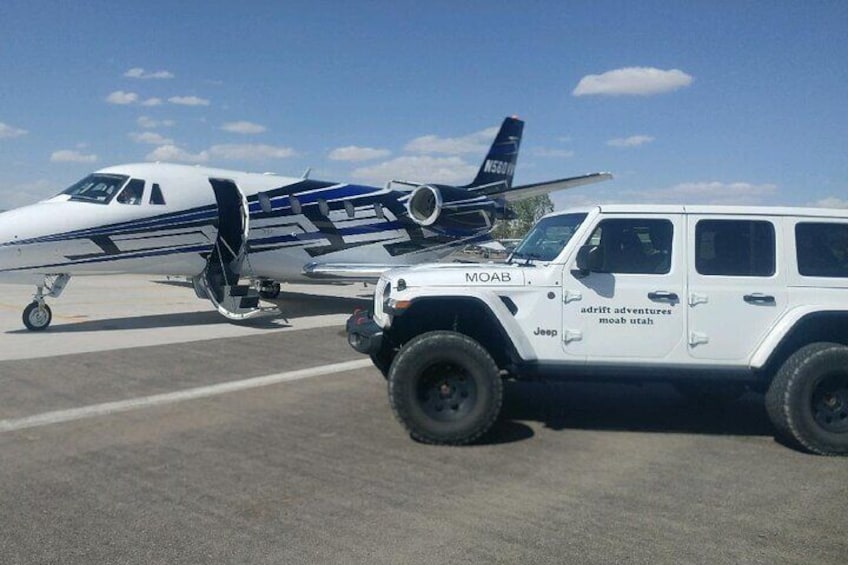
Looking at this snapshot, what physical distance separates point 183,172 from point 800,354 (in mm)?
11344

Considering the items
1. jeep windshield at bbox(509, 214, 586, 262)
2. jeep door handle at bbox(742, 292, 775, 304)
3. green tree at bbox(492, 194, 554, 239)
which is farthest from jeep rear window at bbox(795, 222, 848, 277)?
green tree at bbox(492, 194, 554, 239)

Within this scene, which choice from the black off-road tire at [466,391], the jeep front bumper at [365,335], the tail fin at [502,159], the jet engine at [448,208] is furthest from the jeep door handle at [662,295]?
the tail fin at [502,159]

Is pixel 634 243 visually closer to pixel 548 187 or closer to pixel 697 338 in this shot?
pixel 697 338

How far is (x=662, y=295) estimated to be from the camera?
5812 millimetres

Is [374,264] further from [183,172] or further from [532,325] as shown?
[532,325]

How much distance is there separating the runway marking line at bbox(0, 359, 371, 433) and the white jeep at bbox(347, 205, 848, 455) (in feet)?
8.37

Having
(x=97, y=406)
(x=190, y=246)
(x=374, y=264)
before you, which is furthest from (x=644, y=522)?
(x=374, y=264)

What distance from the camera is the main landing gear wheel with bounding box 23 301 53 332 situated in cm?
1184

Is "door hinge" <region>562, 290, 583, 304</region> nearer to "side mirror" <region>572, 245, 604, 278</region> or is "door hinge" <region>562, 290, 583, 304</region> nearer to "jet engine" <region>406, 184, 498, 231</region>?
"side mirror" <region>572, 245, 604, 278</region>

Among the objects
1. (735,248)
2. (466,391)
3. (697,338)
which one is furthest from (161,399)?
(735,248)

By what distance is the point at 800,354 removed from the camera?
5703 mm

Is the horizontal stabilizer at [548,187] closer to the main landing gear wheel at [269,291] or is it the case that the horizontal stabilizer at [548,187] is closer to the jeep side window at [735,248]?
the main landing gear wheel at [269,291]

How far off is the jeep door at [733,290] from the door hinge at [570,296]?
0.91 m

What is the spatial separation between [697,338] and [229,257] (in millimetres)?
10497
